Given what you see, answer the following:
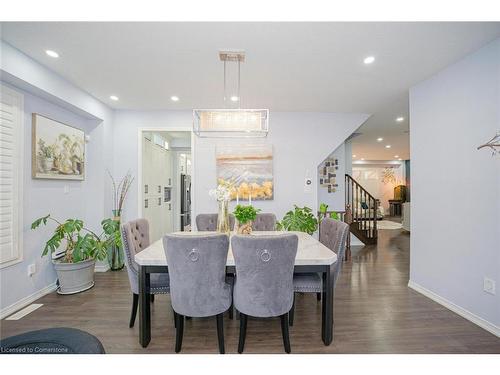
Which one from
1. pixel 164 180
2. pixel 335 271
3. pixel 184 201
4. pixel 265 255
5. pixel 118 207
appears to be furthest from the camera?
pixel 184 201

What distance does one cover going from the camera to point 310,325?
6.99 feet

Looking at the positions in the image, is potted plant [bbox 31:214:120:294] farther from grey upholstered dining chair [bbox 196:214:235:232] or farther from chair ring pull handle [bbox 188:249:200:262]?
chair ring pull handle [bbox 188:249:200:262]

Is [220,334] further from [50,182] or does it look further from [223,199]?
[50,182]

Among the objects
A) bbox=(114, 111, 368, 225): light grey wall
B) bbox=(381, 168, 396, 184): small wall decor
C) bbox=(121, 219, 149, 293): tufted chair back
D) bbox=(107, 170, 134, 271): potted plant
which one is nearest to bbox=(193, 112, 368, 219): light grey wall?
bbox=(114, 111, 368, 225): light grey wall

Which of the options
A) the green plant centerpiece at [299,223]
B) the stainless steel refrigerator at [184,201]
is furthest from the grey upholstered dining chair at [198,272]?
the stainless steel refrigerator at [184,201]

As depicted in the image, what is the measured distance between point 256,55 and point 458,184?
238cm

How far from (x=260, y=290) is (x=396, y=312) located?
1.67 meters

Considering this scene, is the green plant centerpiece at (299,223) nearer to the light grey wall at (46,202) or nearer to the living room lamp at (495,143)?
the living room lamp at (495,143)

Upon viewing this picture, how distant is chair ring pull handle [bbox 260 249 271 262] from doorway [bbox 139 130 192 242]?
293cm

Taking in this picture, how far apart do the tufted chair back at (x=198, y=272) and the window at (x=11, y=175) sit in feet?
6.39

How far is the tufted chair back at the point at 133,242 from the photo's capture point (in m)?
2.03

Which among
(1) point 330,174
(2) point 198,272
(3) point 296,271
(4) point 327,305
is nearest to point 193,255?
(2) point 198,272

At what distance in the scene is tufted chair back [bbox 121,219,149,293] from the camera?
203cm
